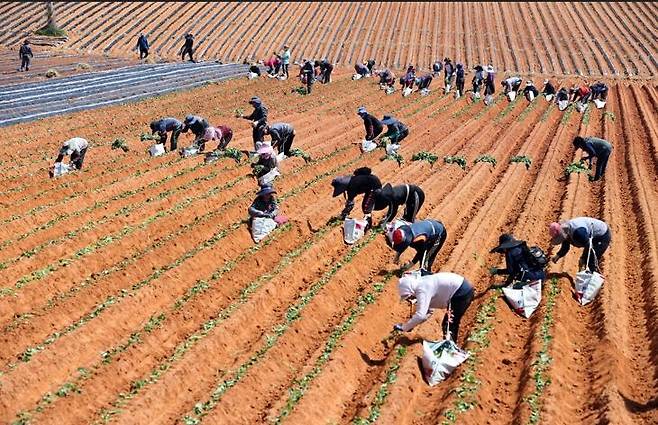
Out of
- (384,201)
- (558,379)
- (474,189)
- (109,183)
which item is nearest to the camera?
(558,379)

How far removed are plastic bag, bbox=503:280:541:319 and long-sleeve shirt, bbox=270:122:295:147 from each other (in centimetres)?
791

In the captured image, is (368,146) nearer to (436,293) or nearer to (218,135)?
(218,135)

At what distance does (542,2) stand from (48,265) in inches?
2294

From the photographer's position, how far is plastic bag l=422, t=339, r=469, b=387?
8305 mm

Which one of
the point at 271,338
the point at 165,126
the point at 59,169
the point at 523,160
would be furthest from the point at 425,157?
the point at 271,338

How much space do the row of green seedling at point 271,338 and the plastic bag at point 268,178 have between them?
382 cm

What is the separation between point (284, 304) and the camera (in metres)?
10.3

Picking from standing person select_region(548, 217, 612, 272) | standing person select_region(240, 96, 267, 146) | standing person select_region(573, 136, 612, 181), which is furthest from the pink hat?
standing person select_region(240, 96, 267, 146)

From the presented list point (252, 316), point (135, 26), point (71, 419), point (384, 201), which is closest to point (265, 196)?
point (384, 201)

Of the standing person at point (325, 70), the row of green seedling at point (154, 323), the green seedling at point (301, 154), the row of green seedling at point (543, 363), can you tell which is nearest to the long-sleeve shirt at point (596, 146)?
the green seedling at point (301, 154)

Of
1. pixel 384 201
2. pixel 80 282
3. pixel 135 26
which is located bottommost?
pixel 135 26

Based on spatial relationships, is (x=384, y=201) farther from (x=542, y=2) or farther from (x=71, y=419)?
(x=542, y=2)

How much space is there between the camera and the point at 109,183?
15031mm

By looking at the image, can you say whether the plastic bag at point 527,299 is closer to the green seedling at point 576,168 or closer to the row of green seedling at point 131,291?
the row of green seedling at point 131,291
